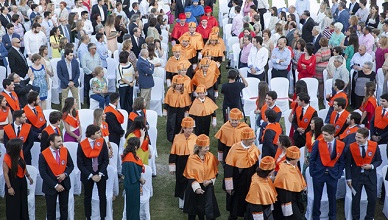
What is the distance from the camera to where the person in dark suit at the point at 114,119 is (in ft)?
35.0

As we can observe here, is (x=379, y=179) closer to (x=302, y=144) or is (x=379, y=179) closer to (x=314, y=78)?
(x=302, y=144)

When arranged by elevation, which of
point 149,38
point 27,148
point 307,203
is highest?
point 149,38

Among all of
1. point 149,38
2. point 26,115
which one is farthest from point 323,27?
point 26,115

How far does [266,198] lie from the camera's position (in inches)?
330

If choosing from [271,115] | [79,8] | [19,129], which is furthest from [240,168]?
[79,8]

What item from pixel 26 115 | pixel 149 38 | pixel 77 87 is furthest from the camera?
pixel 149 38

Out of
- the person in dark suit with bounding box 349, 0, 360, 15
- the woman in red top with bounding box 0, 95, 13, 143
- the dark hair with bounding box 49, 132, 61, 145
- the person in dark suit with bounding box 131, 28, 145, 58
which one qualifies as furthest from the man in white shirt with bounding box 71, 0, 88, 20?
the dark hair with bounding box 49, 132, 61, 145

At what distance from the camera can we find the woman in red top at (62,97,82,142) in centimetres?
1034

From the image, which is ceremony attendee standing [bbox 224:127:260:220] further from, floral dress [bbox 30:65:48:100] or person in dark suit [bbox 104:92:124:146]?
floral dress [bbox 30:65:48:100]

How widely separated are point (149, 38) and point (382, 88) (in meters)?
4.65

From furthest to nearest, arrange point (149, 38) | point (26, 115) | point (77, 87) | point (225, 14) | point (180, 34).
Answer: point (225, 14)
point (180, 34)
point (149, 38)
point (77, 87)
point (26, 115)

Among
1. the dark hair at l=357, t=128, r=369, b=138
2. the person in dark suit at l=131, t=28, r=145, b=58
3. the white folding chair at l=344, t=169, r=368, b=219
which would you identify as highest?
the person in dark suit at l=131, t=28, r=145, b=58

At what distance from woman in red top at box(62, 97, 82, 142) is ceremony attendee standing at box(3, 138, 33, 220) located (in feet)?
4.06

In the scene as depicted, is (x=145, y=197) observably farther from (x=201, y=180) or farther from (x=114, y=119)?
(x=114, y=119)
